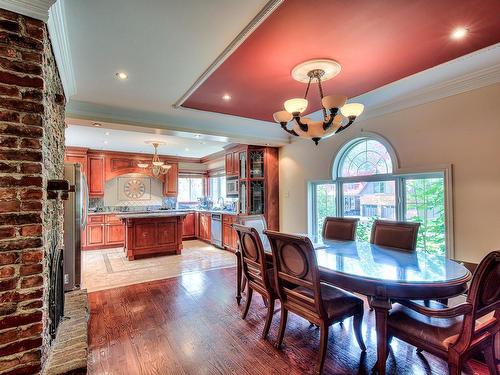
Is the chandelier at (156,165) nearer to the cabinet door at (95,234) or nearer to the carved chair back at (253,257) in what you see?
the cabinet door at (95,234)

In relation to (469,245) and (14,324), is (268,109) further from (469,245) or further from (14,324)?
(14,324)

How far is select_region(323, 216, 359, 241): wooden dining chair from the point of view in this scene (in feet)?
10.8

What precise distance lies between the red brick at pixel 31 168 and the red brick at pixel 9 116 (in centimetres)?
24

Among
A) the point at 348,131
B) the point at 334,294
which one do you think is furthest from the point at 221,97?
the point at 334,294

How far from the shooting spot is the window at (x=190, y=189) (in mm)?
8453

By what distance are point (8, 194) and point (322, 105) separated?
2372mm

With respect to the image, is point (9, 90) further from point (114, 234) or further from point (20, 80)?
point (114, 234)

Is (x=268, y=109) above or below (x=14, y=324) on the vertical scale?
above

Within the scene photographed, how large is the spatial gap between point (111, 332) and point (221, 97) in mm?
2865

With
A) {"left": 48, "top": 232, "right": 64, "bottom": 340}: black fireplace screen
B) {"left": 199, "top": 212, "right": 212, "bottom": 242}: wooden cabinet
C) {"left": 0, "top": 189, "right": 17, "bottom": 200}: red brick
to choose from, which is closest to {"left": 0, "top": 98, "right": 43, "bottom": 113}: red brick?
{"left": 0, "top": 189, "right": 17, "bottom": 200}: red brick

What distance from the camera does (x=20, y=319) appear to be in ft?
4.58

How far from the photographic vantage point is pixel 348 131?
414 centimetres

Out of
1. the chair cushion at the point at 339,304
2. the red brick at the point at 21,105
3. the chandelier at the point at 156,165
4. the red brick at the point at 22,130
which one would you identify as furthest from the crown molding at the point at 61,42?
the chandelier at the point at 156,165

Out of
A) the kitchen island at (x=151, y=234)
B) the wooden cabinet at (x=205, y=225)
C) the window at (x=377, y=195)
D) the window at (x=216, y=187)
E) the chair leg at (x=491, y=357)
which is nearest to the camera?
the chair leg at (x=491, y=357)
